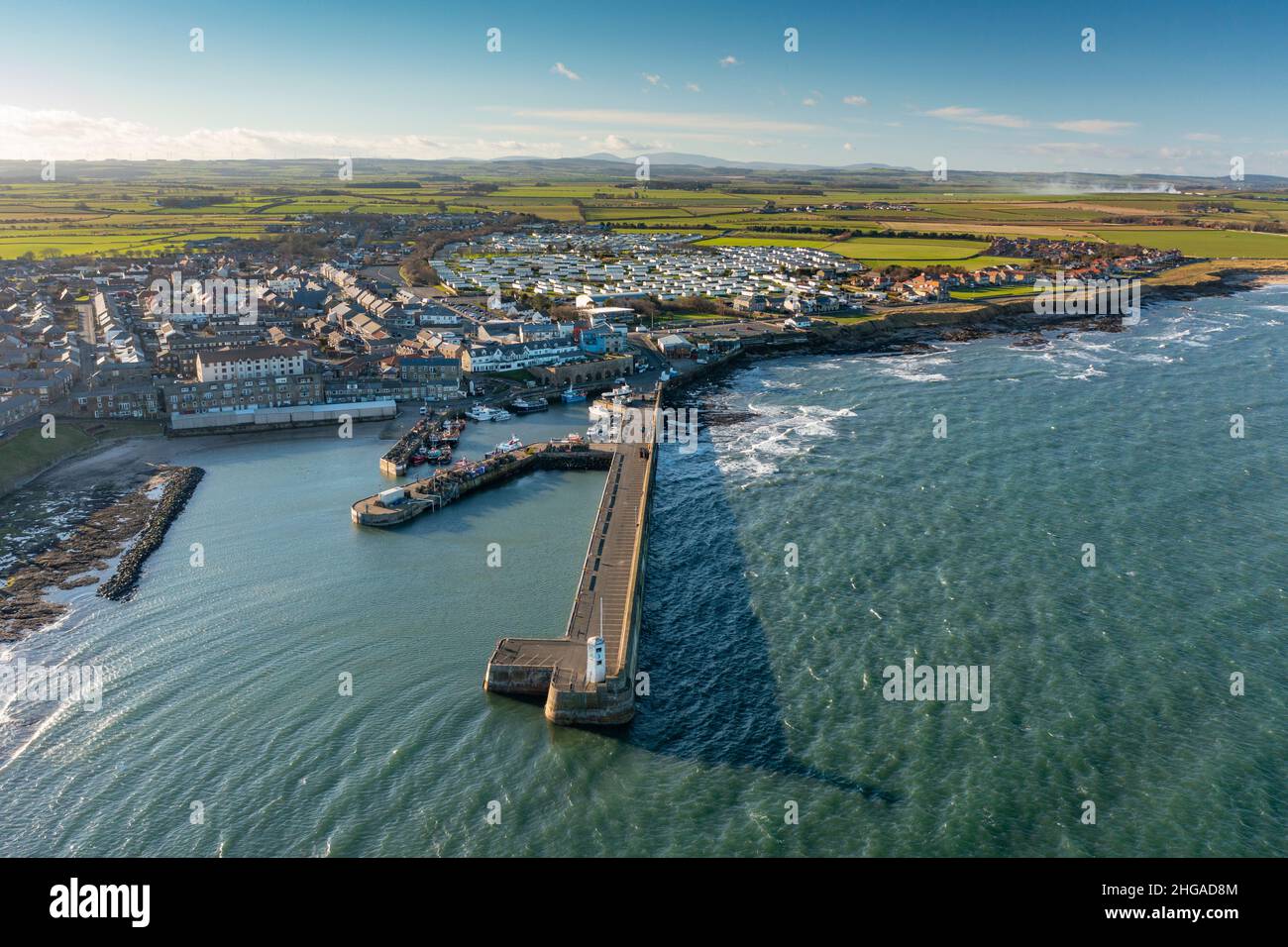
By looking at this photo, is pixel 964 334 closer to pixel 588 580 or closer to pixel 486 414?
pixel 486 414

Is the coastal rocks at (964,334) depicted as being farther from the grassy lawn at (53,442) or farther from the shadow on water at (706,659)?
the grassy lawn at (53,442)

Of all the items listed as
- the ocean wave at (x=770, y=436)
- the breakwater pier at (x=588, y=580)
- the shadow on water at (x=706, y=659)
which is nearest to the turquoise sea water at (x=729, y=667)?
the shadow on water at (x=706, y=659)

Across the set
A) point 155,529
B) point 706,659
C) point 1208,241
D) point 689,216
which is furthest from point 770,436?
point 689,216

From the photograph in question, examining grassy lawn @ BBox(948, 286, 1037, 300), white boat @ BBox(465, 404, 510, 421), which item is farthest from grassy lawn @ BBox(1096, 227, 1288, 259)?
white boat @ BBox(465, 404, 510, 421)

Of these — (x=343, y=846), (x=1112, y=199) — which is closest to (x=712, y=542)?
(x=343, y=846)

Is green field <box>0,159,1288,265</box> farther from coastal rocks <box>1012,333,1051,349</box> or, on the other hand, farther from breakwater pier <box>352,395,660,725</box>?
breakwater pier <box>352,395,660,725</box>

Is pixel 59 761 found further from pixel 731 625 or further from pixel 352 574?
pixel 731 625
